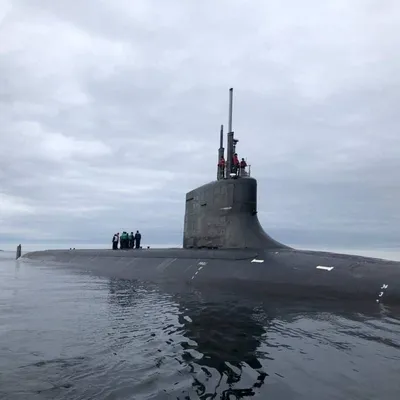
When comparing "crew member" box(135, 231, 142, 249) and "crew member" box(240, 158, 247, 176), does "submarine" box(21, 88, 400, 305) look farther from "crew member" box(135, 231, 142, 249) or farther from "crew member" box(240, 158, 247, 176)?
"crew member" box(135, 231, 142, 249)

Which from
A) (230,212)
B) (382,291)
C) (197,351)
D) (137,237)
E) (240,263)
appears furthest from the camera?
(137,237)

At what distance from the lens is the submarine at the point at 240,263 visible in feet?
43.2

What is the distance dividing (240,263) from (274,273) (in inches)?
76.9

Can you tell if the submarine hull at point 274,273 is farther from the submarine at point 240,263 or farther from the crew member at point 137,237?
the crew member at point 137,237

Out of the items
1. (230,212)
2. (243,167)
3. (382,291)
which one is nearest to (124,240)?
(230,212)

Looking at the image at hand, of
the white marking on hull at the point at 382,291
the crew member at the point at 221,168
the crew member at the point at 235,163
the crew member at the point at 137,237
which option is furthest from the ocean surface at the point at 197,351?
the crew member at the point at 137,237

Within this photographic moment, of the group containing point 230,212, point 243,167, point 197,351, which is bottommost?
point 197,351

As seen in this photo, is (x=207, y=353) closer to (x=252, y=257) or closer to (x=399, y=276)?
(x=399, y=276)

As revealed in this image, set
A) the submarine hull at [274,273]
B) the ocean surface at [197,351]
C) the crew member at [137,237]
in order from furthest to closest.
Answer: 1. the crew member at [137,237]
2. the submarine hull at [274,273]
3. the ocean surface at [197,351]

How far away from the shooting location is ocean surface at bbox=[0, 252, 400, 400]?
5.50 meters

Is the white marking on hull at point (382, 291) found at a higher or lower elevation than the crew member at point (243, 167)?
lower

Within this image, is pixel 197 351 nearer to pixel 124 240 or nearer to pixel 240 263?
pixel 240 263

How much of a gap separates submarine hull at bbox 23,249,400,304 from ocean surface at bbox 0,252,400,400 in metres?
1.38

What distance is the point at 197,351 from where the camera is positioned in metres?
7.21
